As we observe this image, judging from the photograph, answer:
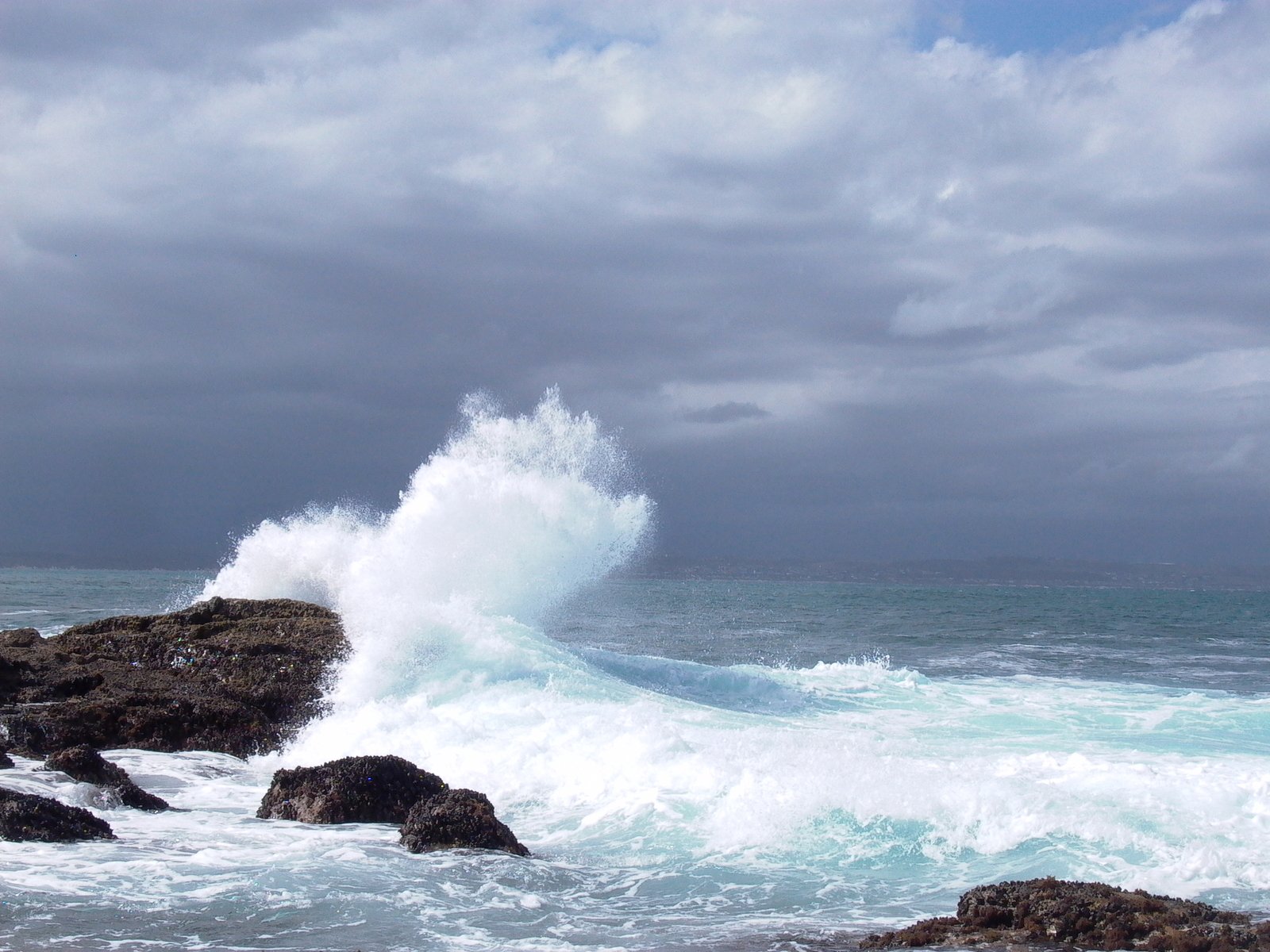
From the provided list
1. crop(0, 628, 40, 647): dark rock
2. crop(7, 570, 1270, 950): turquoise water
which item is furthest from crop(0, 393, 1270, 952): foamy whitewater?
crop(0, 628, 40, 647): dark rock

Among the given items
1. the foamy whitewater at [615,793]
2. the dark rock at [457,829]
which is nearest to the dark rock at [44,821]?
the foamy whitewater at [615,793]

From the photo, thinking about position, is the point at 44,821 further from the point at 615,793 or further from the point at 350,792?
the point at 615,793

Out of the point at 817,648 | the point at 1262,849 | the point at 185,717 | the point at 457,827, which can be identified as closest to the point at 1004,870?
the point at 1262,849

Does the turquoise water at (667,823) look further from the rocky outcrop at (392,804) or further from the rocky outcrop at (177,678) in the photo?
the rocky outcrop at (177,678)

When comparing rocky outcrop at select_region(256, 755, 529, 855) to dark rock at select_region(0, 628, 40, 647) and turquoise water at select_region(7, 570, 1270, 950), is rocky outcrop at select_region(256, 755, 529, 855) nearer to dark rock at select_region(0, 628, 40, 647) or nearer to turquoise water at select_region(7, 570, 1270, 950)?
turquoise water at select_region(7, 570, 1270, 950)

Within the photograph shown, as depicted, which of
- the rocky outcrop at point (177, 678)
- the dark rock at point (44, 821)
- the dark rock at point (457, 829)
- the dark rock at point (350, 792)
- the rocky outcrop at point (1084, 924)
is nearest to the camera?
the rocky outcrop at point (1084, 924)

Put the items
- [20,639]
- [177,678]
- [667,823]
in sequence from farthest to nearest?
[20,639] < [177,678] < [667,823]

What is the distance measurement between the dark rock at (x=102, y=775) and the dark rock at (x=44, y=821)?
1.11 metres

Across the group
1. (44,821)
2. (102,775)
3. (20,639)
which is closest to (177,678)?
(20,639)

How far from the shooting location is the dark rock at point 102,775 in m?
9.71

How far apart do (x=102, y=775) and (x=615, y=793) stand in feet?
15.3

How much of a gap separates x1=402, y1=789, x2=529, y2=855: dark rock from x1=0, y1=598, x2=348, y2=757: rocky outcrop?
4987 millimetres

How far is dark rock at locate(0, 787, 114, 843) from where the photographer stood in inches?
323

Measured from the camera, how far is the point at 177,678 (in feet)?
50.8
